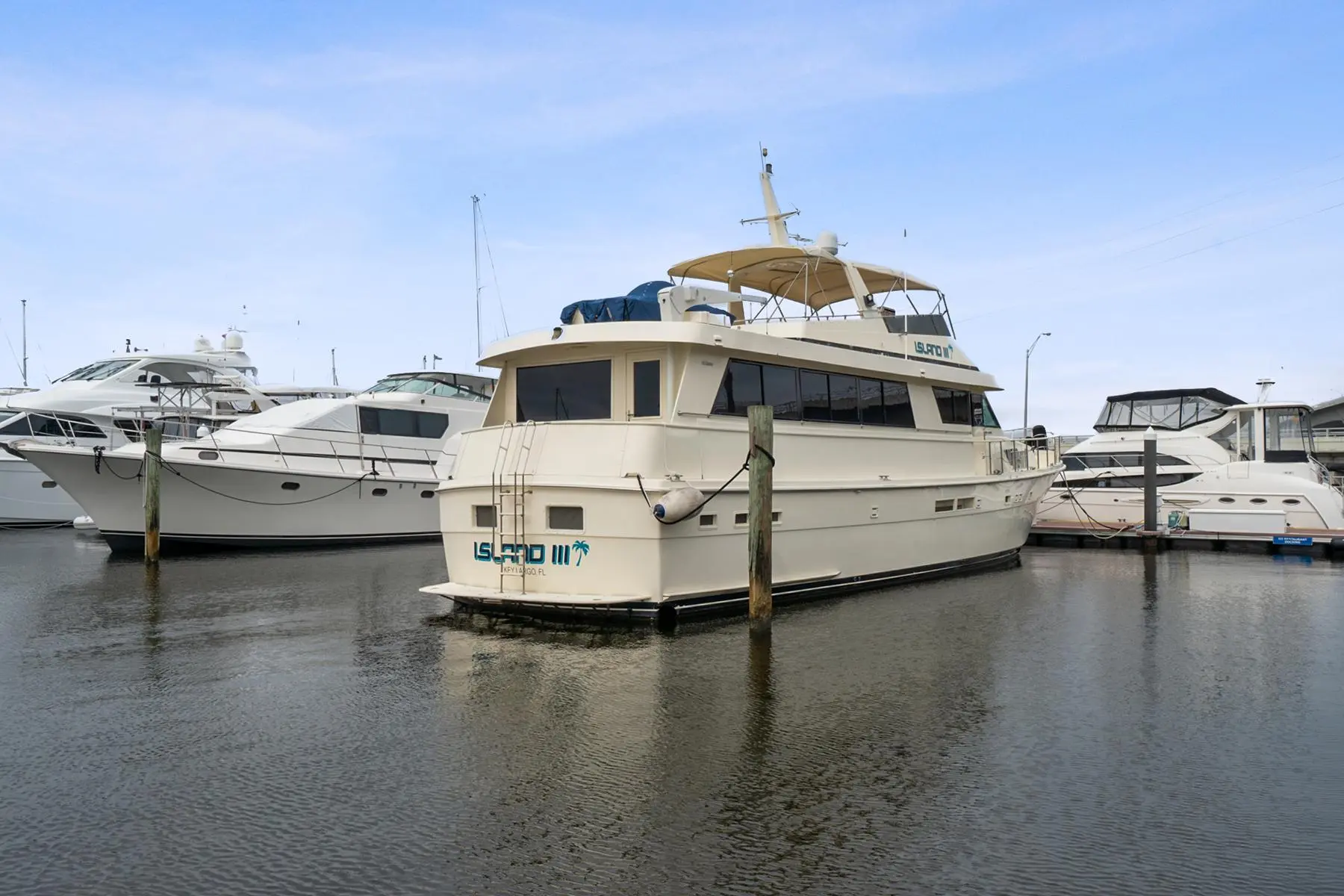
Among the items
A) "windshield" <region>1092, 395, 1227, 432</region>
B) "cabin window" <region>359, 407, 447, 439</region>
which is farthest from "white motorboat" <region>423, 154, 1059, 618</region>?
"windshield" <region>1092, 395, 1227, 432</region>

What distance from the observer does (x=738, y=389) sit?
1245cm

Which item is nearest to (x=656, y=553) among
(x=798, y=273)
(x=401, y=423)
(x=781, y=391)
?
(x=781, y=391)

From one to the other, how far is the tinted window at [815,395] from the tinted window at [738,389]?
2.94 feet

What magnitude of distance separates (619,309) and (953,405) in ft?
20.7

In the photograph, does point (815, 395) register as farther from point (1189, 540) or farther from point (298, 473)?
point (1189, 540)

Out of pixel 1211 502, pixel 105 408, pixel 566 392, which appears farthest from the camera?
pixel 105 408

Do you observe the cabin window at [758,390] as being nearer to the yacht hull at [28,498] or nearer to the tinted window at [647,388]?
the tinted window at [647,388]

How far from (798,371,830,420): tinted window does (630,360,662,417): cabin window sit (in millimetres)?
2368

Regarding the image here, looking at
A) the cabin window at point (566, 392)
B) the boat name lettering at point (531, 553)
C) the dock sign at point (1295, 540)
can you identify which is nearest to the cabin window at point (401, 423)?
the cabin window at point (566, 392)

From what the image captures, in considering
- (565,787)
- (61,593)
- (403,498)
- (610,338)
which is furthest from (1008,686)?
(403,498)

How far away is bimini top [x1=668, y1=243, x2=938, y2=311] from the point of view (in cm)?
1521

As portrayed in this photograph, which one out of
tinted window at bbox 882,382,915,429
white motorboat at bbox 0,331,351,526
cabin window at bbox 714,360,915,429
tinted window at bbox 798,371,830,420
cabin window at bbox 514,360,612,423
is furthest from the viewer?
white motorboat at bbox 0,331,351,526

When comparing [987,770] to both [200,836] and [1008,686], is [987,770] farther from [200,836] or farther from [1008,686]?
[200,836]

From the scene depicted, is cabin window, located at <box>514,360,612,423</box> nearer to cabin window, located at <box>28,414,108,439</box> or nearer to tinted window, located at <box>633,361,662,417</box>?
tinted window, located at <box>633,361,662,417</box>
